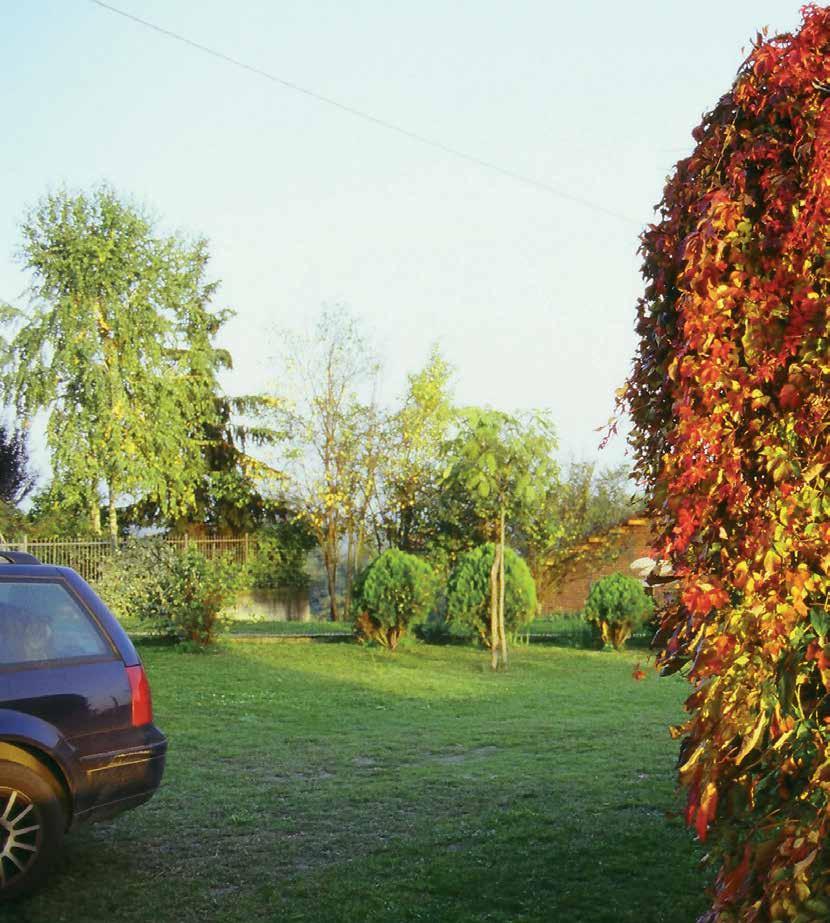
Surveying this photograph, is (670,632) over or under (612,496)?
under

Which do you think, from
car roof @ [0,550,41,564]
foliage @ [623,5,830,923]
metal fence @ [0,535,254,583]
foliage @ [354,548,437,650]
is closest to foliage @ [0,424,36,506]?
metal fence @ [0,535,254,583]

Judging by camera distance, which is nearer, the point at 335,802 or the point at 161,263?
the point at 335,802

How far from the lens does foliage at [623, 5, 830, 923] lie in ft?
9.82

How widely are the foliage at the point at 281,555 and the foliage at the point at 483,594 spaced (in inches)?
490

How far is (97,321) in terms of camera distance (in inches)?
1214

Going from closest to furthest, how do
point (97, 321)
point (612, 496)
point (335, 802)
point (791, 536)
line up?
point (791, 536) → point (335, 802) → point (612, 496) → point (97, 321)

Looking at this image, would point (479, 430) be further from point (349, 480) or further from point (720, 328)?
point (720, 328)

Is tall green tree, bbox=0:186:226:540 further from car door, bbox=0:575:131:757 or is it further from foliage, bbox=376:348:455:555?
car door, bbox=0:575:131:757

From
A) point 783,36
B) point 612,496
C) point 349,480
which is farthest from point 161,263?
point 783,36

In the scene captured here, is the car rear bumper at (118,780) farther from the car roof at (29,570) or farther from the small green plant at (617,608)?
the small green plant at (617,608)

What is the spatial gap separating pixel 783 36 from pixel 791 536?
154 cm

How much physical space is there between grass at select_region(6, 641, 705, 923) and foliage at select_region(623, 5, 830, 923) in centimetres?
58

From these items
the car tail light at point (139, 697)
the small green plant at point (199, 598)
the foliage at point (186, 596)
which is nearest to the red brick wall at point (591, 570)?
the foliage at point (186, 596)

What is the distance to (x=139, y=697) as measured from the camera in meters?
5.67
